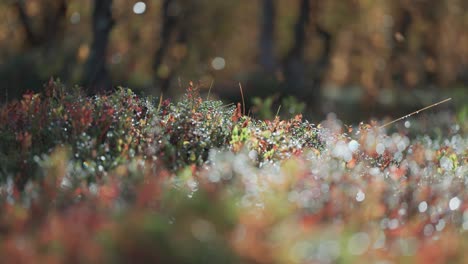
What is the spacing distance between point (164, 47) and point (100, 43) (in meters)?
4.33

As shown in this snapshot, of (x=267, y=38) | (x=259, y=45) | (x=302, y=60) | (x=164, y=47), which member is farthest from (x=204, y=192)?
(x=259, y=45)

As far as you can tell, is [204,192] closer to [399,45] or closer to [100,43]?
[100,43]

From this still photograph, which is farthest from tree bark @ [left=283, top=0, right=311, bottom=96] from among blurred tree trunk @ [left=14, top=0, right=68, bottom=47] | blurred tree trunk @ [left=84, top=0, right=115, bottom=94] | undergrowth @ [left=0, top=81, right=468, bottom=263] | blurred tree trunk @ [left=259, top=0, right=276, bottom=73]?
undergrowth @ [left=0, top=81, right=468, bottom=263]

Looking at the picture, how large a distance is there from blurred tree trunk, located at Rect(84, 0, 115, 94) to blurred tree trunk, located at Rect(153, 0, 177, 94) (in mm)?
2331

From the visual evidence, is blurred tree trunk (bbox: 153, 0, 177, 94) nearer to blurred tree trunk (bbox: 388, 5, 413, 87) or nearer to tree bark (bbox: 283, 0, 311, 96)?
tree bark (bbox: 283, 0, 311, 96)

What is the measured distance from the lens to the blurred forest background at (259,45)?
1822 cm

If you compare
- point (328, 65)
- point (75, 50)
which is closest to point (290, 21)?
point (328, 65)

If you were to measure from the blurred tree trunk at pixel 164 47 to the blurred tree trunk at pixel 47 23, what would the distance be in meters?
3.12

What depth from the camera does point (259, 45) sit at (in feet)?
69.3

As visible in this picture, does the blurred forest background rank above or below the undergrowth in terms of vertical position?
above

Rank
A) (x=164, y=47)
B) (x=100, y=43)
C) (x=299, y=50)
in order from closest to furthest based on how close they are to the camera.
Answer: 1. (x=100, y=43)
2. (x=164, y=47)
3. (x=299, y=50)

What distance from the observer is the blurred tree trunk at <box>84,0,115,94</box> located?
14320 millimetres

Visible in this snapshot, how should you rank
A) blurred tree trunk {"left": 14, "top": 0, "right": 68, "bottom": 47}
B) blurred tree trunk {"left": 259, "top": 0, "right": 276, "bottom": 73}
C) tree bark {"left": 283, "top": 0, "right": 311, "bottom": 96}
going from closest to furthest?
tree bark {"left": 283, "top": 0, "right": 311, "bottom": 96} → blurred tree trunk {"left": 259, "top": 0, "right": 276, "bottom": 73} → blurred tree trunk {"left": 14, "top": 0, "right": 68, "bottom": 47}

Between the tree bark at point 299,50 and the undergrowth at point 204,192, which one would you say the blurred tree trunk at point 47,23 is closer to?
the tree bark at point 299,50
